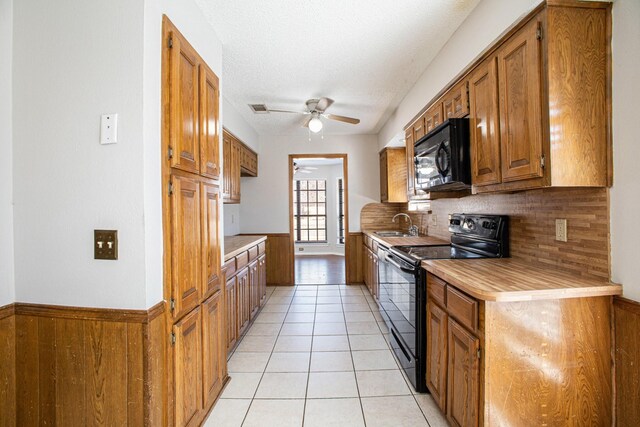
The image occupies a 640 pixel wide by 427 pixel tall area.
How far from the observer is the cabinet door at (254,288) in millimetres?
3166

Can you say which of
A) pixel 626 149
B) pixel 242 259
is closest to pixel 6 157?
pixel 242 259

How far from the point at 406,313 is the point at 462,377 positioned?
76 cm

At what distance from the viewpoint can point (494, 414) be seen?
1252mm

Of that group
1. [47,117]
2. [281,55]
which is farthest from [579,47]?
[47,117]

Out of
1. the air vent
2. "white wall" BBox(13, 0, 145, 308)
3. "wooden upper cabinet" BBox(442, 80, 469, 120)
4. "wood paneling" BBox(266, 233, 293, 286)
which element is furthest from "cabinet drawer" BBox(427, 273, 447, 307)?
"wood paneling" BBox(266, 233, 293, 286)

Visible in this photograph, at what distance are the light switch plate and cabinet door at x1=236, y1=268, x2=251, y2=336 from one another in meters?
1.52

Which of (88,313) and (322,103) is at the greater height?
(322,103)

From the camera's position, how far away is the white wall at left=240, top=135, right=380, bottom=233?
484 cm

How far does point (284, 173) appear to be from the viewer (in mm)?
4848

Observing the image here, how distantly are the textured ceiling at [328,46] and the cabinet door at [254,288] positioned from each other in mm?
1905

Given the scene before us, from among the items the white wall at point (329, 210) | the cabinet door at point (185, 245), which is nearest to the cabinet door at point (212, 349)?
the cabinet door at point (185, 245)

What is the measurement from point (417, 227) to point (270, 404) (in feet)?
9.32

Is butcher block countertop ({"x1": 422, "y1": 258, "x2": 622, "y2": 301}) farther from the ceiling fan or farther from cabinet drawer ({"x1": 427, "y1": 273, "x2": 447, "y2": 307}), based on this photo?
the ceiling fan

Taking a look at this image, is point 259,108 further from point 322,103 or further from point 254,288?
point 254,288
